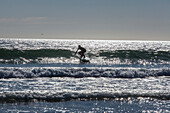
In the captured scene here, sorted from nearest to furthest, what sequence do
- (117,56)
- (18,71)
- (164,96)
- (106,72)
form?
(164,96) < (18,71) < (106,72) < (117,56)

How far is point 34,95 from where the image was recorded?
40.8 ft

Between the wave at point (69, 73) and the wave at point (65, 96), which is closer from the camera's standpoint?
the wave at point (65, 96)

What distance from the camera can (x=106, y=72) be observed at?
70.7 feet

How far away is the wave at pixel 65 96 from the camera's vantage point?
12.0 meters

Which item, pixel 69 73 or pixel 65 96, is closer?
pixel 65 96

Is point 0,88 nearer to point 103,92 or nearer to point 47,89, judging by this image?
point 47,89

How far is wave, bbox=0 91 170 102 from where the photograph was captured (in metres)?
12.0

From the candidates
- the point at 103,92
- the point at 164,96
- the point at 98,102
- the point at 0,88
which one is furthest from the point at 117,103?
the point at 0,88

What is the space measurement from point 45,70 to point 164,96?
10.4 m

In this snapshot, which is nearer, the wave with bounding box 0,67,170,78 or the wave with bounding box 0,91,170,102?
the wave with bounding box 0,91,170,102

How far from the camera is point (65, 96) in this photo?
41.3 feet

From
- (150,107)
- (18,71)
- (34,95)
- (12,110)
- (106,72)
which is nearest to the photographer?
(12,110)

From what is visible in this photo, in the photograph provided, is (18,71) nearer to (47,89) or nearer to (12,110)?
(47,89)

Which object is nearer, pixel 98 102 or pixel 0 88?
pixel 98 102
